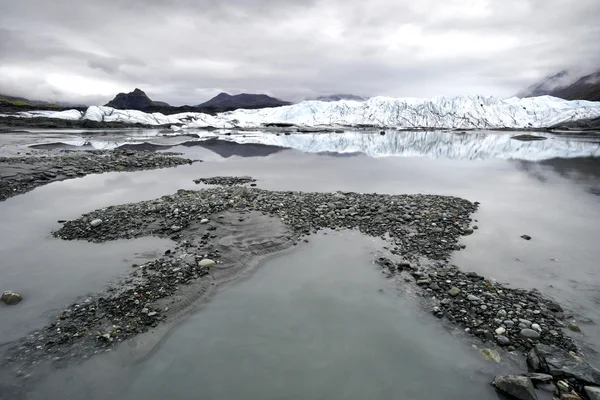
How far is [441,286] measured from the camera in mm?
6168

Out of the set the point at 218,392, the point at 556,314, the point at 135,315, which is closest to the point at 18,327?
the point at 135,315

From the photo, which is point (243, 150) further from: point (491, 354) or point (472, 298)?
point (491, 354)

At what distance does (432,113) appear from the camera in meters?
146

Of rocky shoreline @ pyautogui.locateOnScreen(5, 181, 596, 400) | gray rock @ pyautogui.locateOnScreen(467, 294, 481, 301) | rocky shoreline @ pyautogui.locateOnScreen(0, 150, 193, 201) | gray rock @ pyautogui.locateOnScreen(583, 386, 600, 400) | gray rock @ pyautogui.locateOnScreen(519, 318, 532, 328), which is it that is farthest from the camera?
rocky shoreline @ pyautogui.locateOnScreen(0, 150, 193, 201)

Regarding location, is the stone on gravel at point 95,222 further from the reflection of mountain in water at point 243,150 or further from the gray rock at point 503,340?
the reflection of mountain in water at point 243,150

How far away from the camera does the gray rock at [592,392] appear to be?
364cm

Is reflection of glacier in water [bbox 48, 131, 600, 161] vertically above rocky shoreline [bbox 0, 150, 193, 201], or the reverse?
reflection of glacier in water [bbox 48, 131, 600, 161]

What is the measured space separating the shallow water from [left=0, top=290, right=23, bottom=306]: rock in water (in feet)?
7.68

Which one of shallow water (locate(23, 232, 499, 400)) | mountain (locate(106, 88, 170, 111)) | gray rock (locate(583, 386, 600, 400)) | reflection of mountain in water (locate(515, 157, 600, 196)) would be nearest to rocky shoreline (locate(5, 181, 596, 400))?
shallow water (locate(23, 232, 499, 400))

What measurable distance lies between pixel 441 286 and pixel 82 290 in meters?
6.78

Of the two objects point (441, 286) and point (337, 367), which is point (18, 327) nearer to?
point (337, 367)

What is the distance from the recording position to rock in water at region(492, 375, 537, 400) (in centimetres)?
373

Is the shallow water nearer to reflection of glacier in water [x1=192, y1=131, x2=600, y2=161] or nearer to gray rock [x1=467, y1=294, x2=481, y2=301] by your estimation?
gray rock [x1=467, y1=294, x2=481, y2=301]

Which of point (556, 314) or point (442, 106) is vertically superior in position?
point (442, 106)
